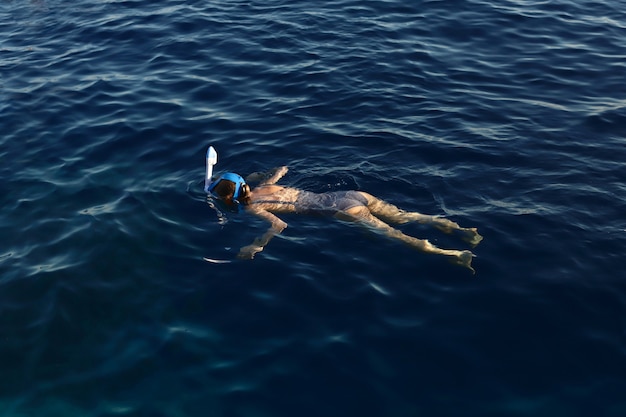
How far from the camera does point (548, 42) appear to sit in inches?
676

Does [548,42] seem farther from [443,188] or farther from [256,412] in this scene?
[256,412]

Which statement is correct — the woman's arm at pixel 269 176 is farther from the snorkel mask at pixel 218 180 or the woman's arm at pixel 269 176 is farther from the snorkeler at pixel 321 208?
the snorkel mask at pixel 218 180

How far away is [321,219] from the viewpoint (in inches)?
436

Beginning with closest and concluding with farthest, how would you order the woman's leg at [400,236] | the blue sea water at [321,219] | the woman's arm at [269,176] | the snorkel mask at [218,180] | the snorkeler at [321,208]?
the blue sea water at [321,219] < the woman's leg at [400,236] < the snorkeler at [321,208] < the snorkel mask at [218,180] < the woman's arm at [269,176]

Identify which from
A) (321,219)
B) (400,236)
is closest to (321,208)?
(321,219)

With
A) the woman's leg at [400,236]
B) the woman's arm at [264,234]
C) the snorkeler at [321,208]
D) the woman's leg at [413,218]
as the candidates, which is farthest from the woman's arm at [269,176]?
the woman's leg at [413,218]

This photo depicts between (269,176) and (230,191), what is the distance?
147cm

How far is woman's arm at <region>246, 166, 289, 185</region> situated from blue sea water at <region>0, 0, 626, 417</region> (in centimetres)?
43

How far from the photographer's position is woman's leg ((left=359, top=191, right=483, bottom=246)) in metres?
10.3

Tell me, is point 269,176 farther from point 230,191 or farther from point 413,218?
point 413,218

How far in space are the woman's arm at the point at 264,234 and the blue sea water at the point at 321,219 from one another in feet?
0.40

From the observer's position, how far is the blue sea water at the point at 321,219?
8.28m

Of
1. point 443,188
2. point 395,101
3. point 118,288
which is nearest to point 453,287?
point 443,188

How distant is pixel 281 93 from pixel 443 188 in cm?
527
